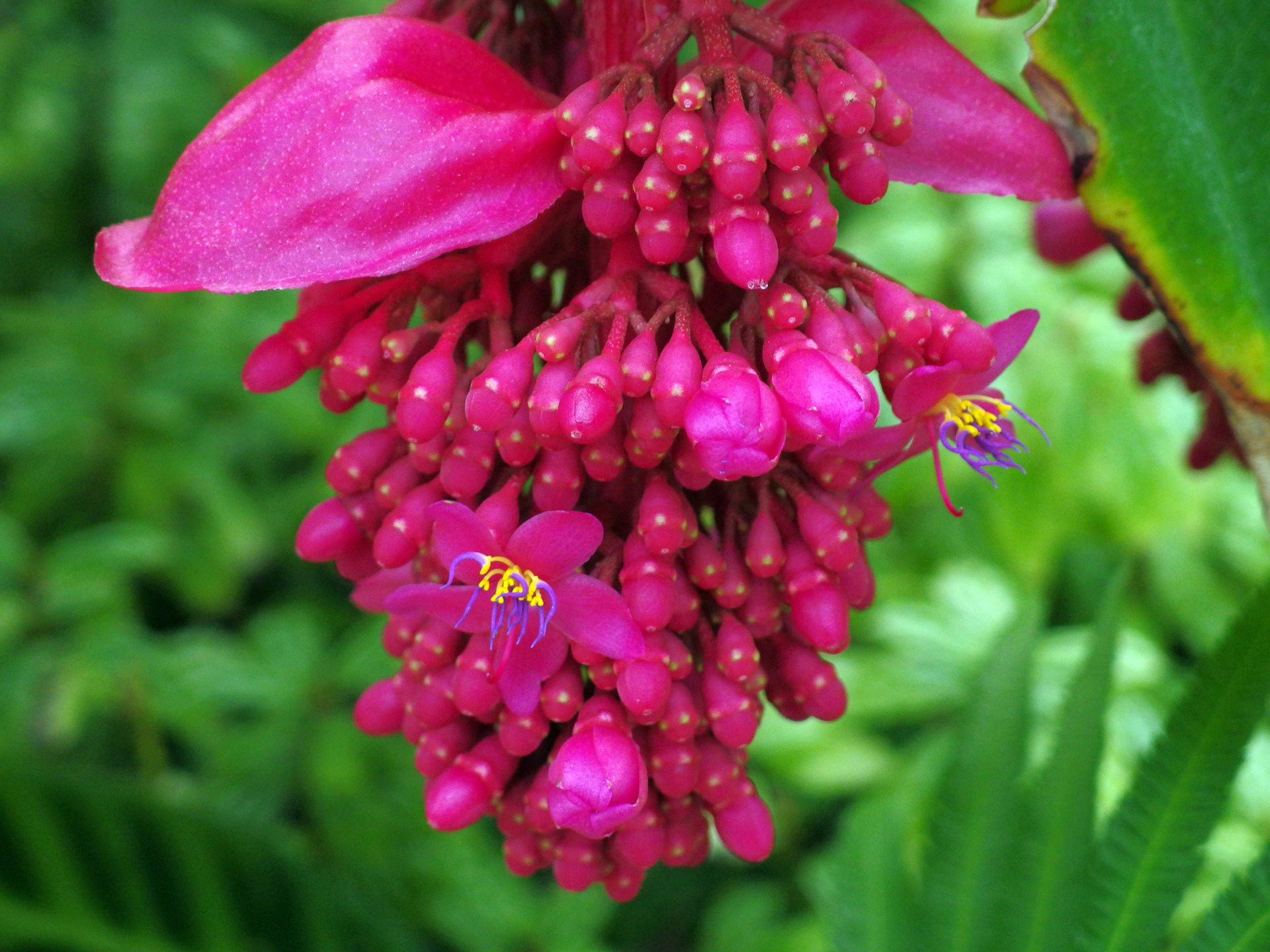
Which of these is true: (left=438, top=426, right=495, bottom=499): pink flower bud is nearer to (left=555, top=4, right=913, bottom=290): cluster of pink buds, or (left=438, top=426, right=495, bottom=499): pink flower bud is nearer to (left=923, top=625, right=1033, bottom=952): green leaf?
(left=555, top=4, right=913, bottom=290): cluster of pink buds

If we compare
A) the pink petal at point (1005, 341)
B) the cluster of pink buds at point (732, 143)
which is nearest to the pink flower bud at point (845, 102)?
the cluster of pink buds at point (732, 143)

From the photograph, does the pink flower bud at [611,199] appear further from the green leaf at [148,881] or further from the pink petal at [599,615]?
the green leaf at [148,881]

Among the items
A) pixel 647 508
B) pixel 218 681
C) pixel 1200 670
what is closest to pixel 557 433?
pixel 647 508

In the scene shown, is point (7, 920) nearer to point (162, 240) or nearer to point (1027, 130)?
point (162, 240)

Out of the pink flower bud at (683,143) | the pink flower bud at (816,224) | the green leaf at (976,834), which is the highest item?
the pink flower bud at (683,143)

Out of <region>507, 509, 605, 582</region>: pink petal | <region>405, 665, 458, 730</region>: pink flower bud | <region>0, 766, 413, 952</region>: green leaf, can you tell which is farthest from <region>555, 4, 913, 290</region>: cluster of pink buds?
<region>0, 766, 413, 952</region>: green leaf

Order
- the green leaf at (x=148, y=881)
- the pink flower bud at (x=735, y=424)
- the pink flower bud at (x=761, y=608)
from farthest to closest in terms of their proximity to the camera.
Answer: the green leaf at (x=148, y=881), the pink flower bud at (x=761, y=608), the pink flower bud at (x=735, y=424)

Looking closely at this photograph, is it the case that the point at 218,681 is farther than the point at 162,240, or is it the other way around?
the point at 218,681

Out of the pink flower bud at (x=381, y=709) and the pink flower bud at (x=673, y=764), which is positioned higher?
the pink flower bud at (x=673, y=764)
